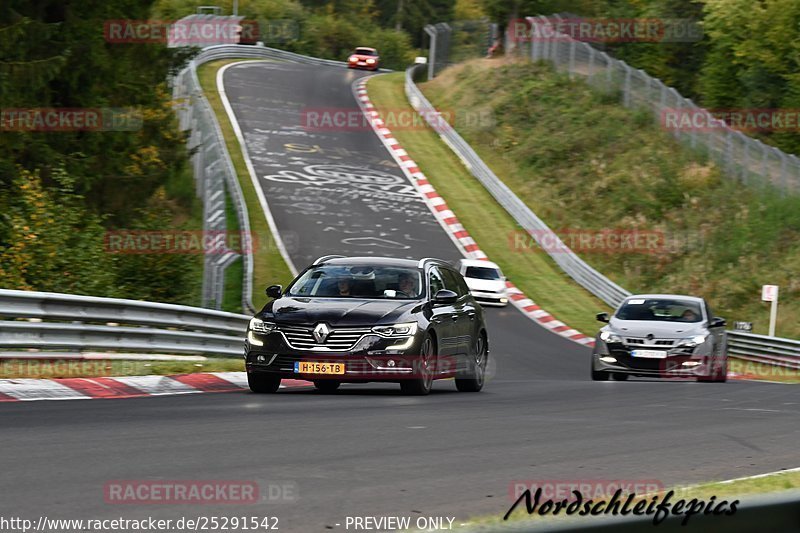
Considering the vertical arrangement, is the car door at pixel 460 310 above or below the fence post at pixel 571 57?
below

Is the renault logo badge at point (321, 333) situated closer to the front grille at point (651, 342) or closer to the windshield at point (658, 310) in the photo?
the front grille at point (651, 342)

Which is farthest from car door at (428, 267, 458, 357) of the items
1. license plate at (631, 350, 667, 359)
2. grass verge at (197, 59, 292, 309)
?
grass verge at (197, 59, 292, 309)

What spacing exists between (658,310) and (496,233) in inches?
818

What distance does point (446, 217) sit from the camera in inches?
1674

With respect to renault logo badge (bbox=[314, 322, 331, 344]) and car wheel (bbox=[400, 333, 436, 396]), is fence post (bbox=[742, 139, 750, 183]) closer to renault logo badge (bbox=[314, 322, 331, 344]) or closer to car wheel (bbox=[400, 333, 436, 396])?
car wheel (bbox=[400, 333, 436, 396])

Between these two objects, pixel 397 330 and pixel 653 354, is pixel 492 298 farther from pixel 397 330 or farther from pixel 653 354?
pixel 397 330

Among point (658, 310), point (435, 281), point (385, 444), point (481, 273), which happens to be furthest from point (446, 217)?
point (385, 444)

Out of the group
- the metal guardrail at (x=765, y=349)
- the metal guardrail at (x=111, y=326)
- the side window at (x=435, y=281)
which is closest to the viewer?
the metal guardrail at (x=111, y=326)

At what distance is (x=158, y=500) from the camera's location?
6.39 meters

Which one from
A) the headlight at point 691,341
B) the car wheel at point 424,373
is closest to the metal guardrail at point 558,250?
the headlight at point 691,341

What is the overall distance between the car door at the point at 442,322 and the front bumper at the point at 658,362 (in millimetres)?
5295

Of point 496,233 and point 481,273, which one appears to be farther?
point 496,233

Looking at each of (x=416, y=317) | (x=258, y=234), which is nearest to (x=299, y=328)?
(x=416, y=317)

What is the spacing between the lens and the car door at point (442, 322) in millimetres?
14547
